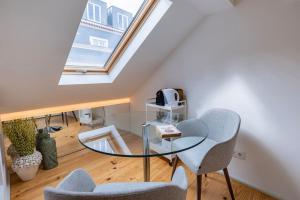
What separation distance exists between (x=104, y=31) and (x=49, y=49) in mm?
707

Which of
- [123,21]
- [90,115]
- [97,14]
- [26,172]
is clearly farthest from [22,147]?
[123,21]

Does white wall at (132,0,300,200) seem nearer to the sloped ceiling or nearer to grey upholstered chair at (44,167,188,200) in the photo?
the sloped ceiling

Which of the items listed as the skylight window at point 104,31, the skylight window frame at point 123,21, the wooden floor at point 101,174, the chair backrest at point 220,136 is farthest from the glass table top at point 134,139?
the skylight window frame at point 123,21

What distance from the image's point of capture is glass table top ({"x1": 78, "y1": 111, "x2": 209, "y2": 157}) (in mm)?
1264

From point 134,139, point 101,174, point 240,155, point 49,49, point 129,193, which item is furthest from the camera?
point 101,174

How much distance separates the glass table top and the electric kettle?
405mm

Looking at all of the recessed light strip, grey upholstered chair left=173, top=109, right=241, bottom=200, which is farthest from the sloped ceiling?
grey upholstered chair left=173, top=109, right=241, bottom=200

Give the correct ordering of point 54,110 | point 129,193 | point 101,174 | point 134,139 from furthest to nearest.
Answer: point 54,110, point 101,174, point 134,139, point 129,193

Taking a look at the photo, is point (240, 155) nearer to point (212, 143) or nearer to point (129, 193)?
point (212, 143)

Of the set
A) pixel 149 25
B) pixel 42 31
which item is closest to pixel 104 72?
pixel 149 25

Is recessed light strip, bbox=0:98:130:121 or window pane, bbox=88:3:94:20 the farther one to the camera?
recessed light strip, bbox=0:98:130:121

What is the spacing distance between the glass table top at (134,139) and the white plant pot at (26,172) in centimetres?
90

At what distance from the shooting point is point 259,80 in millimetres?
1646

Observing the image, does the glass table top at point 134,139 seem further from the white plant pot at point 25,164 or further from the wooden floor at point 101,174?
the white plant pot at point 25,164
